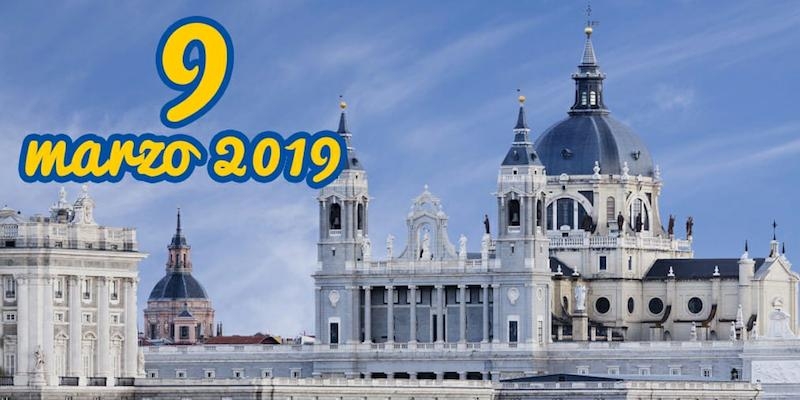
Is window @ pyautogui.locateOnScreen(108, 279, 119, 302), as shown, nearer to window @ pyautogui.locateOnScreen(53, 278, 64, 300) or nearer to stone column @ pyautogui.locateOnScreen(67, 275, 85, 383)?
stone column @ pyautogui.locateOnScreen(67, 275, 85, 383)

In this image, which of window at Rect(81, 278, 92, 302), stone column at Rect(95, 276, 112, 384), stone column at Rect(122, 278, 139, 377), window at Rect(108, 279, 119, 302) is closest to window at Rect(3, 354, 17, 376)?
stone column at Rect(95, 276, 112, 384)

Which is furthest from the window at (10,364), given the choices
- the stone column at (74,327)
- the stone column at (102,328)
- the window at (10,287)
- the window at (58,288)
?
the stone column at (102,328)

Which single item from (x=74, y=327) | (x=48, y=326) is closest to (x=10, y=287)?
(x=48, y=326)

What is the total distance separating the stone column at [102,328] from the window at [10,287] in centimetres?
400

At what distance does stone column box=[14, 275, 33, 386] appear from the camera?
15862 centimetres

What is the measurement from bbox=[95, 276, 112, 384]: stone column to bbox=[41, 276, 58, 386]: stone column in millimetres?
2752

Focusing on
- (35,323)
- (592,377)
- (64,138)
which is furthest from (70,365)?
(592,377)

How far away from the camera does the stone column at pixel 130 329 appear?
162750 mm

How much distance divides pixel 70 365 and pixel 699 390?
36.0m

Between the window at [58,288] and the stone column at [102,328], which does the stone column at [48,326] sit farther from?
the stone column at [102,328]

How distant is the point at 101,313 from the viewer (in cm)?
16138

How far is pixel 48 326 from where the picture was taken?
Answer: 159m

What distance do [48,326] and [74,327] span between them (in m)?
1.53

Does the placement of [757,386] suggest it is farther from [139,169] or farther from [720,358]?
[139,169]
